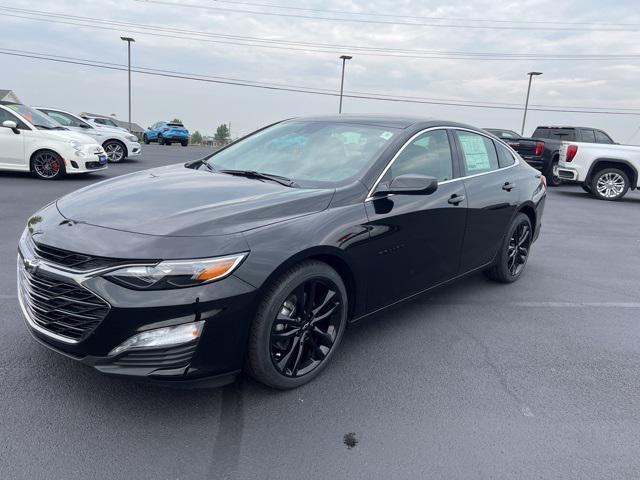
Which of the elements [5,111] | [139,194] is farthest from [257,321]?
[5,111]

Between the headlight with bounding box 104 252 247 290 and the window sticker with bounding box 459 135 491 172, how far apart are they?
2691mm

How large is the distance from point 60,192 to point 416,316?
7776mm

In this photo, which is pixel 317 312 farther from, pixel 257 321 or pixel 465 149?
pixel 465 149

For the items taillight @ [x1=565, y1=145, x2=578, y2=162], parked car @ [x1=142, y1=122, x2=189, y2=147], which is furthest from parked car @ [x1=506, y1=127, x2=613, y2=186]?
parked car @ [x1=142, y1=122, x2=189, y2=147]

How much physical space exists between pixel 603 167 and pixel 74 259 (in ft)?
44.5

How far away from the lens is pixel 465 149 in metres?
4.30

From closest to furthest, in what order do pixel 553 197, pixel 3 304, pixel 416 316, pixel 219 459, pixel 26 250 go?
pixel 219 459, pixel 26 250, pixel 3 304, pixel 416 316, pixel 553 197

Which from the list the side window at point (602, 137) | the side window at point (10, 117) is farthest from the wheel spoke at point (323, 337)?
the side window at point (602, 137)

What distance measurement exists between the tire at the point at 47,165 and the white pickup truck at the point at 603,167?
12002 mm

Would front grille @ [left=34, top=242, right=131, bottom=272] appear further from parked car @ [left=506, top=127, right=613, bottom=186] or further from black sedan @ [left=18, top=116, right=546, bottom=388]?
parked car @ [left=506, top=127, right=613, bottom=186]

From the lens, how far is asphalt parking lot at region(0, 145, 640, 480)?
2.35m

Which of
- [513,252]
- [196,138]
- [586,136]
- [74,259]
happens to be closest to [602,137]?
[586,136]

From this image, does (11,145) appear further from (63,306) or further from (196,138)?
(196,138)

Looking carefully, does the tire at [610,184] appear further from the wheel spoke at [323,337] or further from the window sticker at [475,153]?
the wheel spoke at [323,337]
